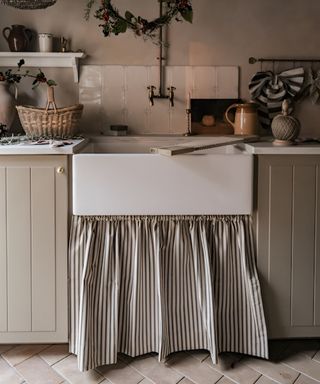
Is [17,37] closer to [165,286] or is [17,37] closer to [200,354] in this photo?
[165,286]

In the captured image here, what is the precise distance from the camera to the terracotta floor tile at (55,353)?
2133 millimetres

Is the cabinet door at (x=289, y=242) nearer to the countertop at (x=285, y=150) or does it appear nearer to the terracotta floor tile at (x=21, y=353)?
the countertop at (x=285, y=150)

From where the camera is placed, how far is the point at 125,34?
2.74 m

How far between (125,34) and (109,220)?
122 centimetres

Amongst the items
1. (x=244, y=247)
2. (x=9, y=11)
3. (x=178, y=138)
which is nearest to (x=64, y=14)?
(x=9, y=11)

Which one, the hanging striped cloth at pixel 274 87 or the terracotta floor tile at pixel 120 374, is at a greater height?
the hanging striped cloth at pixel 274 87

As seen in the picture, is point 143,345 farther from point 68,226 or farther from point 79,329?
point 68,226

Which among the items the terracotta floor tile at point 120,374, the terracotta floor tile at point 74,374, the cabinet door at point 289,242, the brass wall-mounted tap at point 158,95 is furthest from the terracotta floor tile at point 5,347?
the brass wall-mounted tap at point 158,95

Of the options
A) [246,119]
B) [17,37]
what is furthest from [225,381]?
[17,37]

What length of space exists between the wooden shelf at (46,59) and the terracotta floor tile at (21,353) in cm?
144

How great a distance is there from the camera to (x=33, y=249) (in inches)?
81.2

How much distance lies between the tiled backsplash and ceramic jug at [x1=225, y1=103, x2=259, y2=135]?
0.56ft

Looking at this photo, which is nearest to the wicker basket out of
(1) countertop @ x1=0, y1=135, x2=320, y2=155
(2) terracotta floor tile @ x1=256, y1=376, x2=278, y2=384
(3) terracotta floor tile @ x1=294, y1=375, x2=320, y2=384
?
(1) countertop @ x1=0, y1=135, x2=320, y2=155

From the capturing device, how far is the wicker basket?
7.59 feet
